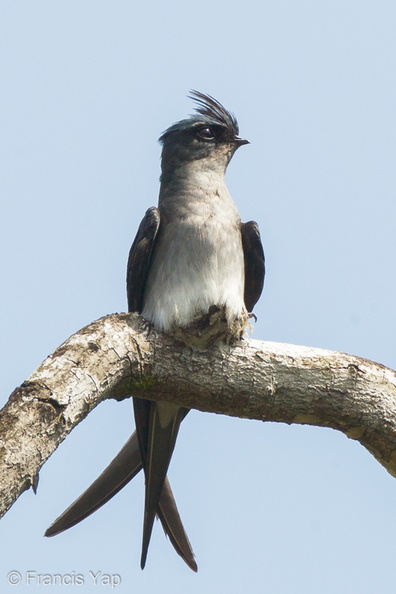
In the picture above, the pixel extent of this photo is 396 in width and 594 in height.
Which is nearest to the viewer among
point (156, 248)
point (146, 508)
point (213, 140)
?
point (146, 508)

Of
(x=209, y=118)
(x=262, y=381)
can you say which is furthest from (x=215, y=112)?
(x=262, y=381)

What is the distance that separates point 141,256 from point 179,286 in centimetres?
47

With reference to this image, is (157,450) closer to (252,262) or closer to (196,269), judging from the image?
(196,269)

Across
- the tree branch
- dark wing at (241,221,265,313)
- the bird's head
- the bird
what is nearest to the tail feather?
the bird

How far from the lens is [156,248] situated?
6242 mm

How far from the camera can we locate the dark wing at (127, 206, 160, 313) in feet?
20.3

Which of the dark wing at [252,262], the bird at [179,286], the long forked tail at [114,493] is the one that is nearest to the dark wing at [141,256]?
the bird at [179,286]

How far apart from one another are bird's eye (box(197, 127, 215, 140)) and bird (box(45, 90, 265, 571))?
0.13 metres

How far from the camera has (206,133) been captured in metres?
7.04

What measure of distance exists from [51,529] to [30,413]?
53.5 inches

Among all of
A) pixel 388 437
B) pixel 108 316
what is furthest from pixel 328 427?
pixel 108 316

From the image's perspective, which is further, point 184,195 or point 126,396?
point 184,195

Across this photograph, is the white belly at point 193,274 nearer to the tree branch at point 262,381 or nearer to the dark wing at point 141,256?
the dark wing at point 141,256

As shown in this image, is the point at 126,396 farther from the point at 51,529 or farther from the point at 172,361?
the point at 51,529
